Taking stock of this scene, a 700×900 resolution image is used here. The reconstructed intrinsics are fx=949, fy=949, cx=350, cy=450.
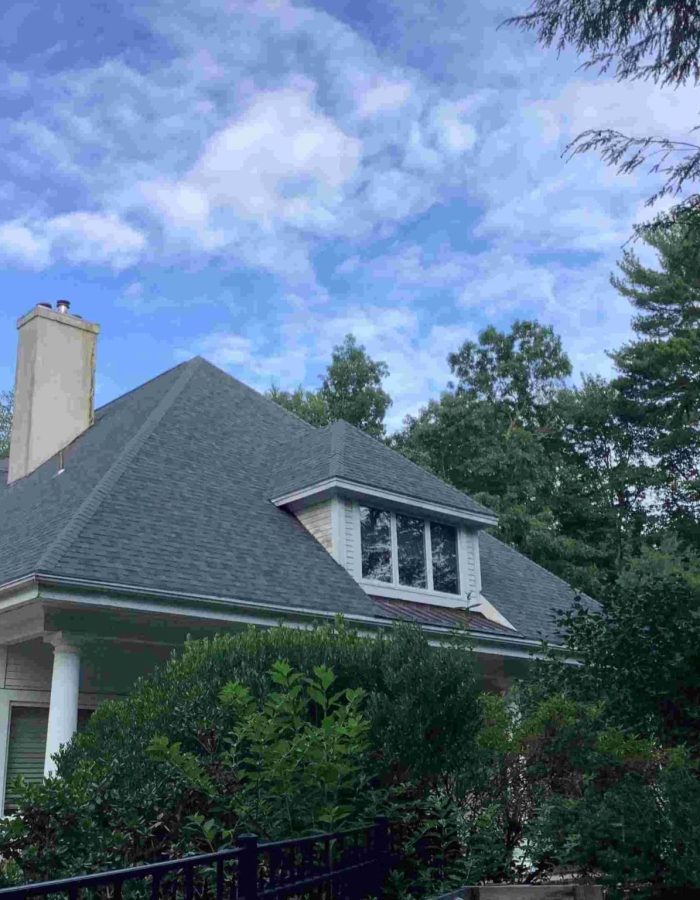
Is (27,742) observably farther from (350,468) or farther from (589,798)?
(589,798)

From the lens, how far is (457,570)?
1567 cm

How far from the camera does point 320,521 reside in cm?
1468

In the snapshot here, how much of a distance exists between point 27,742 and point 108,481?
3.53 metres

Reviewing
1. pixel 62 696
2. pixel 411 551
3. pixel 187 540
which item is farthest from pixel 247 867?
pixel 411 551

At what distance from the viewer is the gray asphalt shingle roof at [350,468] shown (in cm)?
1459

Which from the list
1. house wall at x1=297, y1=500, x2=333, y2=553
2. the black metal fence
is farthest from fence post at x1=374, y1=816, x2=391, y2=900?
house wall at x1=297, y1=500, x2=333, y2=553

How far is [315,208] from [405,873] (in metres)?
11.9

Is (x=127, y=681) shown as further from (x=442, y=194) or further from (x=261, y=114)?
(x=442, y=194)

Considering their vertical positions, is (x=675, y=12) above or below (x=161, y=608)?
above

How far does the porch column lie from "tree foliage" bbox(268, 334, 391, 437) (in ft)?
82.4

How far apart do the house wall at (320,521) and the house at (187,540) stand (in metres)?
0.03

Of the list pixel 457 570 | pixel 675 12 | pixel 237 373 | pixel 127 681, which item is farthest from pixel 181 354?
pixel 675 12

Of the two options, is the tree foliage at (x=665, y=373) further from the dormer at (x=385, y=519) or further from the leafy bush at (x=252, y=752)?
the leafy bush at (x=252, y=752)

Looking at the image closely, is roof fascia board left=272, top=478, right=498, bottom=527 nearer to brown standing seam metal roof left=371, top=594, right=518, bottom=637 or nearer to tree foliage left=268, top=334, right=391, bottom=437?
brown standing seam metal roof left=371, top=594, right=518, bottom=637
